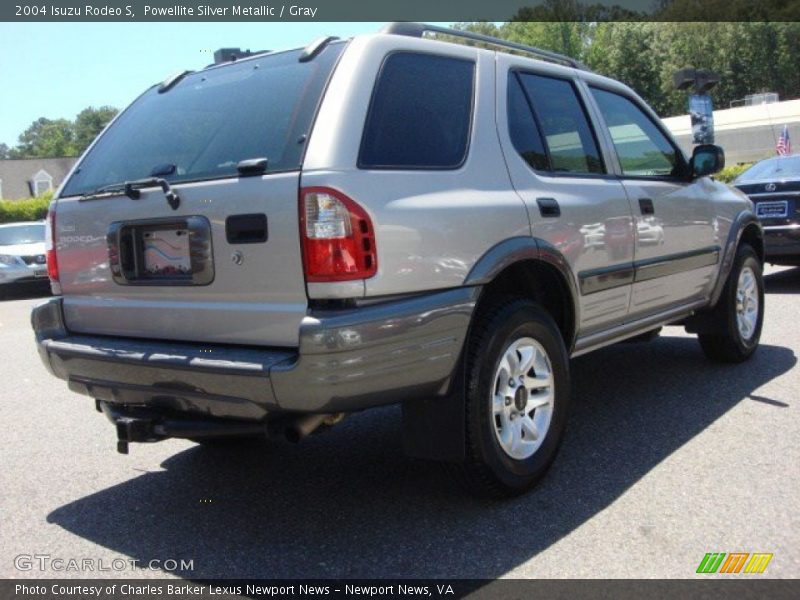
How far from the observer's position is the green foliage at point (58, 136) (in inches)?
4631

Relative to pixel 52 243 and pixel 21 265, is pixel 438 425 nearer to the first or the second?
pixel 52 243

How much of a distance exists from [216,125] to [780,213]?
7653 millimetres

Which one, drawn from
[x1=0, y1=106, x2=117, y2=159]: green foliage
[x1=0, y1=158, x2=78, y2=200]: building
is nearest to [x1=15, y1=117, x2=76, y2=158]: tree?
[x1=0, y1=106, x2=117, y2=159]: green foliage

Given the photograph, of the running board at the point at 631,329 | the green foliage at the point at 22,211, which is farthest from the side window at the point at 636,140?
the green foliage at the point at 22,211

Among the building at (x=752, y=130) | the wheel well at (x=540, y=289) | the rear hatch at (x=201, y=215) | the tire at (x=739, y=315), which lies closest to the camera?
the rear hatch at (x=201, y=215)

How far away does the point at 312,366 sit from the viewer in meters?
2.76

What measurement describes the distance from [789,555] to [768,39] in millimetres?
71734

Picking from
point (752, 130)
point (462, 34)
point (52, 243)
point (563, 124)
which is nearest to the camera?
point (52, 243)

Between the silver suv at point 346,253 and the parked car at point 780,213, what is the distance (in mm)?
5737

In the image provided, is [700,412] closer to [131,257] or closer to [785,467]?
[785,467]

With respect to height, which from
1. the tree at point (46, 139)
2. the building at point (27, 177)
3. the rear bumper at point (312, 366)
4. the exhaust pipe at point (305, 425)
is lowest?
the exhaust pipe at point (305, 425)

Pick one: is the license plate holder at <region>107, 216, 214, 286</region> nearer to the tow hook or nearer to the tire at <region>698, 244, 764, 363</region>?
the tow hook

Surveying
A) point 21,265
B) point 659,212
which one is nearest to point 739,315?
point 659,212

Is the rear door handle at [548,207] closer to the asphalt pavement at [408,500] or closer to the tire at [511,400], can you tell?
the tire at [511,400]
